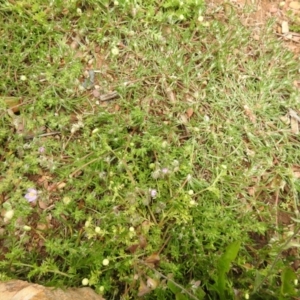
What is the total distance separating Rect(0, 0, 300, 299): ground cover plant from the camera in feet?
8.76

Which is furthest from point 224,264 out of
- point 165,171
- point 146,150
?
point 146,150

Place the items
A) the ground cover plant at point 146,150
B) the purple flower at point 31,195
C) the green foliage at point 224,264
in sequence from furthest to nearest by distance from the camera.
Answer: the purple flower at point 31,195
the ground cover plant at point 146,150
the green foliage at point 224,264

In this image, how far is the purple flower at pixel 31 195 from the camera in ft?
9.12

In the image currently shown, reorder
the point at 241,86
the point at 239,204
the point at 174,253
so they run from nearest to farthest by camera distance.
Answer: the point at 174,253, the point at 239,204, the point at 241,86

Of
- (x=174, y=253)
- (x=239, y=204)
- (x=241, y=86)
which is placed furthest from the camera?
(x=241, y=86)

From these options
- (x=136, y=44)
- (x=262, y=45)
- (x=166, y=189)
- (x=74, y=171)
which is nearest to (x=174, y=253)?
(x=166, y=189)

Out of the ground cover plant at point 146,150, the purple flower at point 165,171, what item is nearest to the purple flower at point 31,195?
the ground cover plant at point 146,150

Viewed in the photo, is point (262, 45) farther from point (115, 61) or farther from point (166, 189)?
point (166, 189)

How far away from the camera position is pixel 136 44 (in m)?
3.21

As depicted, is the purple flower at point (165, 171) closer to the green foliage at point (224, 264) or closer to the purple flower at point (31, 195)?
the green foliage at point (224, 264)

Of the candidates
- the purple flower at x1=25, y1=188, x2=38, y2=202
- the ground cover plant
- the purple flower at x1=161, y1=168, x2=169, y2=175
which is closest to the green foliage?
the ground cover plant

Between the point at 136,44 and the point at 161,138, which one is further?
the point at 136,44

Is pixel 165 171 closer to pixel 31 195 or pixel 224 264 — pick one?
pixel 224 264

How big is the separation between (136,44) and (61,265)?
1.72 meters
